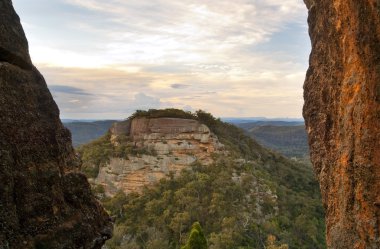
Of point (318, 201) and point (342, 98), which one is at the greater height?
point (342, 98)

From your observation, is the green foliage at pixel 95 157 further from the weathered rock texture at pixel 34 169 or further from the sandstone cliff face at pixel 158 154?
the weathered rock texture at pixel 34 169

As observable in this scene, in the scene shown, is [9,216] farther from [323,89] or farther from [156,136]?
[156,136]

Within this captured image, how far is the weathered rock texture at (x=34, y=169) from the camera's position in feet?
27.0

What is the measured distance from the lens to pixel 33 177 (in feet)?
29.1

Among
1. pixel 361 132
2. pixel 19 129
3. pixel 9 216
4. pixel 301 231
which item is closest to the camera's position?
pixel 9 216

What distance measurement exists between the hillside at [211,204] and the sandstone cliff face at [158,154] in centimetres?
38

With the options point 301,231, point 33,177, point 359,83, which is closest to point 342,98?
point 359,83

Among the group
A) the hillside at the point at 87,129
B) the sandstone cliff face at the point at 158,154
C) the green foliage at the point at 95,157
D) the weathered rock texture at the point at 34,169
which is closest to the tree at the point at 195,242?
the weathered rock texture at the point at 34,169

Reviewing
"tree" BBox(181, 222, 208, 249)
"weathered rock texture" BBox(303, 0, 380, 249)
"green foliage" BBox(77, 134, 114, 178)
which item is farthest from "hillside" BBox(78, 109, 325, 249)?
"weathered rock texture" BBox(303, 0, 380, 249)

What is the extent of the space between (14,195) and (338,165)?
7.77 meters

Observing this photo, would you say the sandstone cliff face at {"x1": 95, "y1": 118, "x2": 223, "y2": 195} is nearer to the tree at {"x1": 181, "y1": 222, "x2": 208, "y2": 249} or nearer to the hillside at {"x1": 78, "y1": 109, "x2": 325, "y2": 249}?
the hillside at {"x1": 78, "y1": 109, "x2": 325, "y2": 249}

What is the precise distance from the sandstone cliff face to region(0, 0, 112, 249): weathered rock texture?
34.6 meters

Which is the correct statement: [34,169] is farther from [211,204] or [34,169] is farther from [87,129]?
[87,129]

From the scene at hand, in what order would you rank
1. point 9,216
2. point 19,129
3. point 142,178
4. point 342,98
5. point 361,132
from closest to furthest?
point 9,216 → point 19,129 → point 361,132 → point 342,98 → point 142,178
